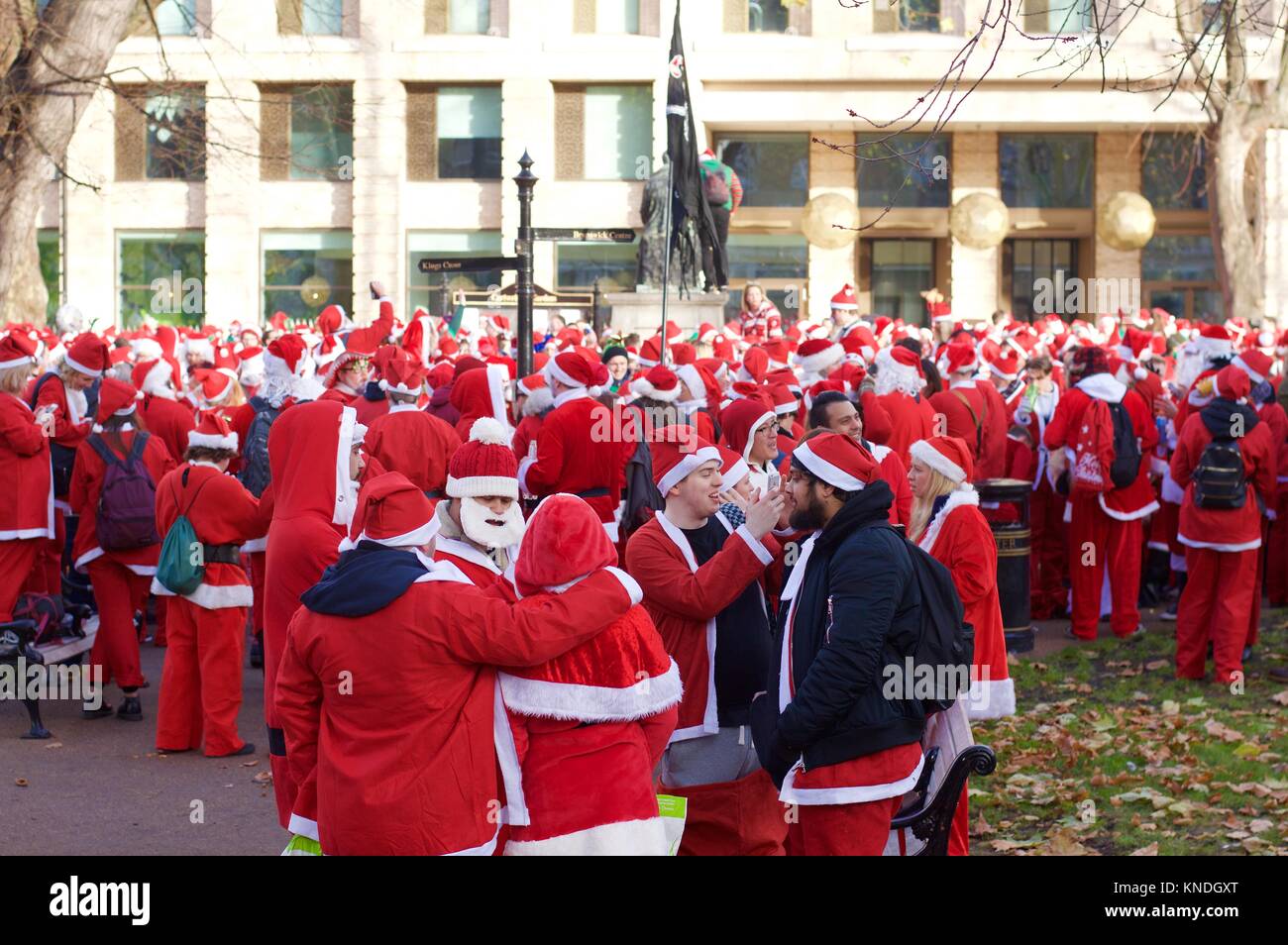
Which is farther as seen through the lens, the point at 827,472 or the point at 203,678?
the point at 203,678

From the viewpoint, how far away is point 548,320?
22.9 m

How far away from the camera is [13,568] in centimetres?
1004

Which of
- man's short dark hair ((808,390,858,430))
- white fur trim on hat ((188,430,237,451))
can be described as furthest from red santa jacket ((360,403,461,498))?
man's short dark hair ((808,390,858,430))

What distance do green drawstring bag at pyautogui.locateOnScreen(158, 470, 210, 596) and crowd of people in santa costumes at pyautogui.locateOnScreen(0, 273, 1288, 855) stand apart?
0.03 m

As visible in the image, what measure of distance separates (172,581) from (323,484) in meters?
1.99

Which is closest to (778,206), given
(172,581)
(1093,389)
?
(1093,389)

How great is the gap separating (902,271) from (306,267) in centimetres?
1544

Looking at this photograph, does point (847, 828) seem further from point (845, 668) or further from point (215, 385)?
point (215, 385)

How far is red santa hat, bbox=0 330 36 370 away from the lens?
10016 mm

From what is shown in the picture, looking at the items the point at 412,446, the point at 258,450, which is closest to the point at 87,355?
the point at 258,450

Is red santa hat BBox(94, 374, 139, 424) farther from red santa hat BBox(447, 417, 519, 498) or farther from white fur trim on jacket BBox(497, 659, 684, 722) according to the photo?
white fur trim on jacket BBox(497, 659, 684, 722)

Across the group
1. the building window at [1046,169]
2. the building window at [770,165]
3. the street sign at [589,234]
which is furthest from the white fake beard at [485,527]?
the building window at [1046,169]
